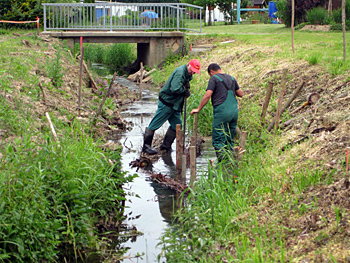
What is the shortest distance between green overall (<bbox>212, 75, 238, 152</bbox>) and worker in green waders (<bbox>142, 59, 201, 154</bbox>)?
1024 millimetres

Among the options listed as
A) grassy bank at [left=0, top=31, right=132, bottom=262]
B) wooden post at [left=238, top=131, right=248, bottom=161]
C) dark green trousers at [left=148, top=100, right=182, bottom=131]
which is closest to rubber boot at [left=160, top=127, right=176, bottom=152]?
dark green trousers at [left=148, top=100, right=182, bottom=131]

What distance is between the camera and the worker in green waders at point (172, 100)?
861 centimetres

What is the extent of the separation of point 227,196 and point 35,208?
8.55 feet

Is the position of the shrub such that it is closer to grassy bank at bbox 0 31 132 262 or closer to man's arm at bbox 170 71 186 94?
man's arm at bbox 170 71 186 94

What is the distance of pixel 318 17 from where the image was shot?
22.2 m

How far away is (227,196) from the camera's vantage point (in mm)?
6199

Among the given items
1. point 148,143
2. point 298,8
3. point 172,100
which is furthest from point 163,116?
point 298,8

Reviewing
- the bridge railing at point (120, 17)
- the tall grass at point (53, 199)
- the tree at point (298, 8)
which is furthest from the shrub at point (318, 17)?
Answer: the tall grass at point (53, 199)

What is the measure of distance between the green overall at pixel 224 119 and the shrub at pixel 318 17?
15.9 meters

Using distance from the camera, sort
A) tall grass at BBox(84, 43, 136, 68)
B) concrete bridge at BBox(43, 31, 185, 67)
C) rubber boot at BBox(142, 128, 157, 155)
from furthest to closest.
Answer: tall grass at BBox(84, 43, 136, 68) → concrete bridge at BBox(43, 31, 185, 67) → rubber boot at BBox(142, 128, 157, 155)

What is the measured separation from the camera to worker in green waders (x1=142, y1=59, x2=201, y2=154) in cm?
861

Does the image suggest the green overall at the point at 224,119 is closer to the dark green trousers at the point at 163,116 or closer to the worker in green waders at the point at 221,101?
the worker in green waders at the point at 221,101

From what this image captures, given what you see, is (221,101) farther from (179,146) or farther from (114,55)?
(114,55)

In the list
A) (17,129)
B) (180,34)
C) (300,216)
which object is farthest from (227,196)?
(180,34)
